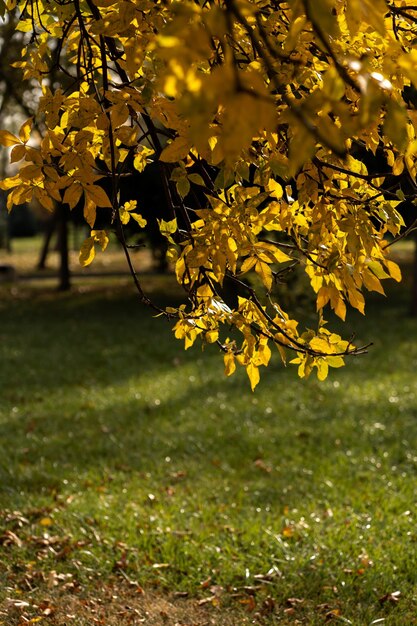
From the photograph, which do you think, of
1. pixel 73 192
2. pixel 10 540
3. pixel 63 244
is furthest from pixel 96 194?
pixel 63 244

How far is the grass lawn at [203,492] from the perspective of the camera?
423 centimetres

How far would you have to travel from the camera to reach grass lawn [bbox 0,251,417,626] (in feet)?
13.9

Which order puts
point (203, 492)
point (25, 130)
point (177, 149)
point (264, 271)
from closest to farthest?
point (177, 149), point (25, 130), point (264, 271), point (203, 492)

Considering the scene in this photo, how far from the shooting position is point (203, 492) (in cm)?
595

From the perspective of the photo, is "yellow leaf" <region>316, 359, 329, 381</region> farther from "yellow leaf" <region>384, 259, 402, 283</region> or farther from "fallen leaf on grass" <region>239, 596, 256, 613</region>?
"fallen leaf on grass" <region>239, 596, 256, 613</region>

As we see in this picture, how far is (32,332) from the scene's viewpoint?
44.7 ft

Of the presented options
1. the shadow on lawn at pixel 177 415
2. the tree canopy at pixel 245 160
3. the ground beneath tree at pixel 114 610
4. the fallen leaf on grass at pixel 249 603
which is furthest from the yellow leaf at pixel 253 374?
the shadow on lawn at pixel 177 415

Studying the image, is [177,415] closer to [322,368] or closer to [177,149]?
[322,368]

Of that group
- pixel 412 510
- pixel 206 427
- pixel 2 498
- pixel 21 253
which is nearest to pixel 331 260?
pixel 412 510

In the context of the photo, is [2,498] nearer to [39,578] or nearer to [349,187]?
[39,578]

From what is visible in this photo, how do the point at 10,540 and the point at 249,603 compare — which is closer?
the point at 249,603

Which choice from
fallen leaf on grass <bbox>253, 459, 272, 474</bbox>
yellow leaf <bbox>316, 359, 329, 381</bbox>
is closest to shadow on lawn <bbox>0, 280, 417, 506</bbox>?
fallen leaf on grass <bbox>253, 459, 272, 474</bbox>

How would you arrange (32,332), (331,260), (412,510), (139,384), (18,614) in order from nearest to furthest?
(331,260)
(18,614)
(412,510)
(139,384)
(32,332)

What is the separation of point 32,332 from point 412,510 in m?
9.34
